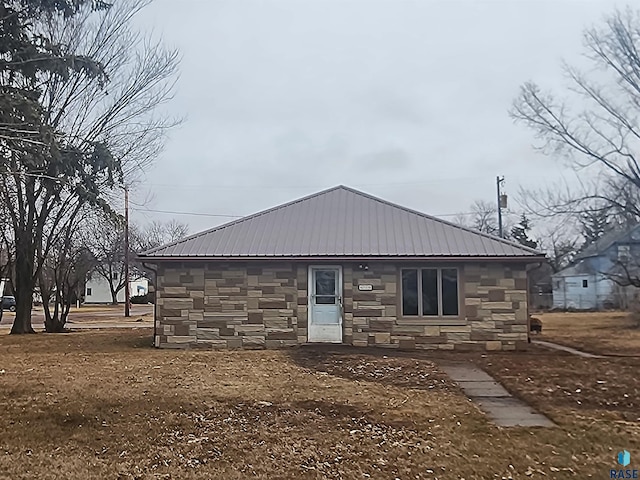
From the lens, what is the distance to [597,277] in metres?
42.2

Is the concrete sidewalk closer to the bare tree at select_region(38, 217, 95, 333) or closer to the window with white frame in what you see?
the window with white frame

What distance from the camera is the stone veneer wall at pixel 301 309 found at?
590 inches

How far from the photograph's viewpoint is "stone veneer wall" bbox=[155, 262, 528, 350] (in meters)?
15.0

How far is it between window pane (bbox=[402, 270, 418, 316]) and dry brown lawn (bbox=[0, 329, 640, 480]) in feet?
10.6

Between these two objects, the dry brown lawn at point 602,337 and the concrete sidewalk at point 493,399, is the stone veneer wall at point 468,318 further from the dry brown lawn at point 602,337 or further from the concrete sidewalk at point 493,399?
the concrete sidewalk at point 493,399

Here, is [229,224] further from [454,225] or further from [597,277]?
[597,277]

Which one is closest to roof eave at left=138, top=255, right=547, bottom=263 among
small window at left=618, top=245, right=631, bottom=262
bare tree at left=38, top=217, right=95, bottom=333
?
bare tree at left=38, top=217, right=95, bottom=333

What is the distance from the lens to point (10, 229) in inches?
838

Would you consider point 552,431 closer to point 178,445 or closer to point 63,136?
point 178,445

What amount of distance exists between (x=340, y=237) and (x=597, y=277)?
31350mm

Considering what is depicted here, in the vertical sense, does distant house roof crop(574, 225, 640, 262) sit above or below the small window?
above

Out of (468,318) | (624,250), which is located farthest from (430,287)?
(624,250)

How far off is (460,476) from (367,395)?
346 centimetres

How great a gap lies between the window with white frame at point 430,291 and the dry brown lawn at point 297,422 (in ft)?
10.8
